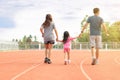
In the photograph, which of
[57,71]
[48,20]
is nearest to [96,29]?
[48,20]

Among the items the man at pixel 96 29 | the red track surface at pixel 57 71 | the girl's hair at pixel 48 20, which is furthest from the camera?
the girl's hair at pixel 48 20

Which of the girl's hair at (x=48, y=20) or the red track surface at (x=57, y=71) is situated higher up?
the girl's hair at (x=48, y=20)

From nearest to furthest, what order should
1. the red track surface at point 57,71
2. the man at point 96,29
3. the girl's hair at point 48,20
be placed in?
the red track surface at point 57,71 < the man at point 96,29 < the girl's hair at point 48,20

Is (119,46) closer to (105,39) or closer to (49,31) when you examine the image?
(105,39)

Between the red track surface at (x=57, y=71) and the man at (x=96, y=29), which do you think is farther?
the man at (x=96, y=29)

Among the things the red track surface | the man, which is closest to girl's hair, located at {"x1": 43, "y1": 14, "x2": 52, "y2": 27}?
the man

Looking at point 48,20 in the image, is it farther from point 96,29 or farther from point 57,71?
point 57,71

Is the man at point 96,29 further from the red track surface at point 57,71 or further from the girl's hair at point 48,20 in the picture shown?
the girl's hair at point 48,20

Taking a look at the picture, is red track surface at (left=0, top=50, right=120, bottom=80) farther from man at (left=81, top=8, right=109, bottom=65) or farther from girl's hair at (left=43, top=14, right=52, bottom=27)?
girl's hair at (left=43, top=14, right=52, bottom=27)

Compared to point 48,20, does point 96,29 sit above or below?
below

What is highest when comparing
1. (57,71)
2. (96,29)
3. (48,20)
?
(48,20)

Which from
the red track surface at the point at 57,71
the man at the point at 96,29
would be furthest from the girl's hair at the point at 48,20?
the red track surface at the point at 57,71

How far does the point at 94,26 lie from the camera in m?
15.1

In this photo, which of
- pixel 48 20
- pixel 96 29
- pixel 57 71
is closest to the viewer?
pixel 57 71
